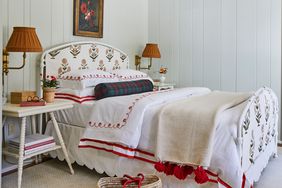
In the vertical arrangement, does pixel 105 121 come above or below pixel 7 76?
below

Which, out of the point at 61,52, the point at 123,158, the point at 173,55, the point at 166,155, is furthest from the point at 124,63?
the point at 166,155

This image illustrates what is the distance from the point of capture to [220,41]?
4516 millimetres

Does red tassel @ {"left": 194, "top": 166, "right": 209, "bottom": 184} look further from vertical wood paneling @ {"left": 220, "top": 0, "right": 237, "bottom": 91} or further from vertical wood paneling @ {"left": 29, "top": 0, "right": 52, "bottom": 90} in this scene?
vertical wood paneling @ {"left": 220, "top": 0, "right": 237, "bottom": 91}

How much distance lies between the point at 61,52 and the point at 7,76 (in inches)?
25.7

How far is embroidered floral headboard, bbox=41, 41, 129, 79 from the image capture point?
10.5 feet

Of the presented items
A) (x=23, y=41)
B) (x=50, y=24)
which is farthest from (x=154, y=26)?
(x=23, y=41)

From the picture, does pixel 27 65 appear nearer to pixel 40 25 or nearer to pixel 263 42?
pixel 40 25

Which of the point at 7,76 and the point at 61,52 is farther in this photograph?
the point at 61,52

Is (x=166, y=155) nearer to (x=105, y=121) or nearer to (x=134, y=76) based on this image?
(x=105, y=121)

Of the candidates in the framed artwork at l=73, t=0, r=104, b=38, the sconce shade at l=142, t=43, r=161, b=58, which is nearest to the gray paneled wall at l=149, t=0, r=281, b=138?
the sconce shade at l=142, t=43, r=161, b=58

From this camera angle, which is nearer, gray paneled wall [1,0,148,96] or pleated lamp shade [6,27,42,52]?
pleated lamp shade [6,27,42,52]

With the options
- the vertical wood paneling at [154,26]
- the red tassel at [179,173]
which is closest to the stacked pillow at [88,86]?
the red tassel at [179,173]

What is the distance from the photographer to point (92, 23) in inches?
151

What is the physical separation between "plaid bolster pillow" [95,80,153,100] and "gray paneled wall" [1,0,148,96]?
2.23ft
